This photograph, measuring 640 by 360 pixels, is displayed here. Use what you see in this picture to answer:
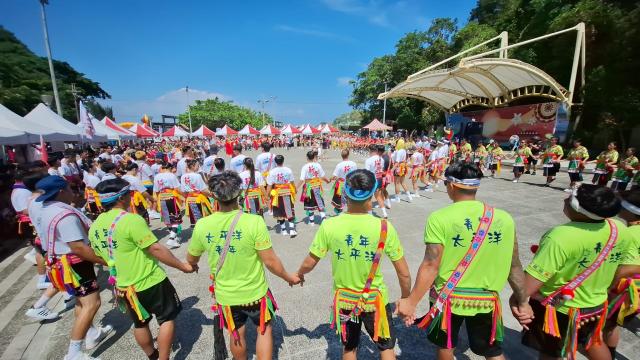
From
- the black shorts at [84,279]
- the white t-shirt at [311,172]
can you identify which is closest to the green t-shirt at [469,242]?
the black shorts at [84,279]

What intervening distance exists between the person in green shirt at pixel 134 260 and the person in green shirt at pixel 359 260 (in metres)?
1.34

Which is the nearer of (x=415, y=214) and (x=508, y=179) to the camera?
(x=415, y=214)

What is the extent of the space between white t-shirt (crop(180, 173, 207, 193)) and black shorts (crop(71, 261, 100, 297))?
293cm

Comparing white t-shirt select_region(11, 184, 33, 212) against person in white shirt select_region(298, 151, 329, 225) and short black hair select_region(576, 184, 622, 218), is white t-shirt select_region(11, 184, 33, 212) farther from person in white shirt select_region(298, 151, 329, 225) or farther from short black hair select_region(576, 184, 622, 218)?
short black hair select_region(576, 184, 622, 218)

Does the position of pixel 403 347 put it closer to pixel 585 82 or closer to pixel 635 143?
pixel 585 82

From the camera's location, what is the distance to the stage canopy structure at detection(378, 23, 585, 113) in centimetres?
1593

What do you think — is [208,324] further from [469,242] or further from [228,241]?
[469,242]

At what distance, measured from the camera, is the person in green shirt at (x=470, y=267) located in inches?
79.9

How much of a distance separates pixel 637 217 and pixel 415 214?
5459 millimetres

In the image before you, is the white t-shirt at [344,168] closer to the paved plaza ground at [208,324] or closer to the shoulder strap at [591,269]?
the paved plaza ground at [208,324]

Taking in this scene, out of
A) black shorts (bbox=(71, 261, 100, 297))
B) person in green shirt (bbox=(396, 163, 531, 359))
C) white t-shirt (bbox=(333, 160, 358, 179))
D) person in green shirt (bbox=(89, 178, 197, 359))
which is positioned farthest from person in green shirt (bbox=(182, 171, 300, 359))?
white t-shirt (bbox=(333, 160, 358, 179))

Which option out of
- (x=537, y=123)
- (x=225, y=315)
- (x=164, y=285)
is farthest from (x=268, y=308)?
(x=537, y=123)

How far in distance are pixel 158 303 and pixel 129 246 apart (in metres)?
0.60

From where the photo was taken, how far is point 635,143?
18.3 meters
